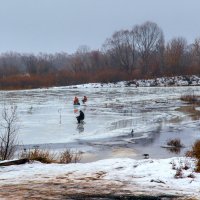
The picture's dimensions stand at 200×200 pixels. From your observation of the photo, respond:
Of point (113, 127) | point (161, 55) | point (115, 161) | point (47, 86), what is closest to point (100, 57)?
point (161, 55)

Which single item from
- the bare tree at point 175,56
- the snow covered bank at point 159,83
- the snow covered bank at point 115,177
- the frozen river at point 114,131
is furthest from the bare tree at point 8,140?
the bare tree at point 175,56

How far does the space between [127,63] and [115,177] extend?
91.3 meters

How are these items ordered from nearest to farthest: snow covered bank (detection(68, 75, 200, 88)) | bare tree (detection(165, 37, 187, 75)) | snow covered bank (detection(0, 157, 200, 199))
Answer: snow covered bank (detection(0, 157, 200, 199)), snow covered bank (detection(68, 75, 200, 88)), bare tree (detection(165, 37, 187, 75))

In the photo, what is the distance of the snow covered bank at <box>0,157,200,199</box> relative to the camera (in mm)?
6391

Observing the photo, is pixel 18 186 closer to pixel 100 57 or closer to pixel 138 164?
pixel 138 164

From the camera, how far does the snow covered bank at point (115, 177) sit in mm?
6391

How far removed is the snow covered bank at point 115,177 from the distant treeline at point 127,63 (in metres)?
70.9

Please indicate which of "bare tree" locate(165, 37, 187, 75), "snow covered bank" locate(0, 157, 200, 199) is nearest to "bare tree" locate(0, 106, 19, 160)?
"snow covered bank" locate(0, 157, 200, 199)

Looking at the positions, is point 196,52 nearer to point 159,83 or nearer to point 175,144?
point 159,83

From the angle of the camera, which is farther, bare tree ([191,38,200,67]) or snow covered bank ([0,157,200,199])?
bare tree ([191,38,200,67])

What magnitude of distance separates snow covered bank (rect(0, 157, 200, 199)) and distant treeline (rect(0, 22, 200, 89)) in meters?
70.9

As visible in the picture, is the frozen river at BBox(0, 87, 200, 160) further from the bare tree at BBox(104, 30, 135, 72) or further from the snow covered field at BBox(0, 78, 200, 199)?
the bare tree at BBox(104, 30, 135, 72)

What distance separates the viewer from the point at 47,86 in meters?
77.8

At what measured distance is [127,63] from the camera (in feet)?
321
